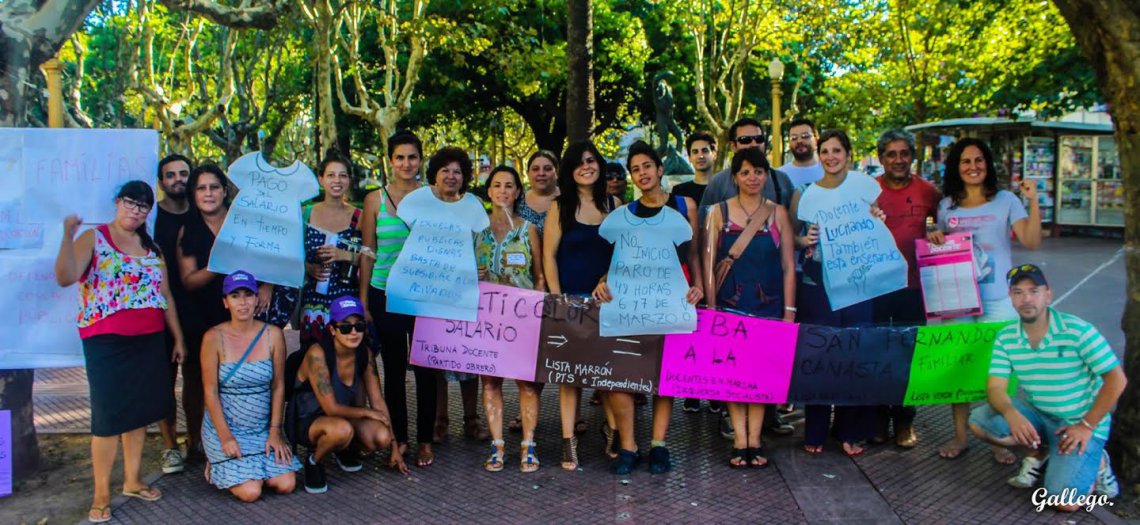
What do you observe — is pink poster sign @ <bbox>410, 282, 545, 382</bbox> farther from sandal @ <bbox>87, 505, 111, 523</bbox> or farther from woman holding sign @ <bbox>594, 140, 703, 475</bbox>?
sandal @ <bbox>87, 505, 111, 523</bbox>

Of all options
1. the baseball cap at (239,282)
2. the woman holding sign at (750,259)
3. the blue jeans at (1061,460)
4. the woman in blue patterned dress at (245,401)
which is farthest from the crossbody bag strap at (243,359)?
the blue jeans at (1061,460)

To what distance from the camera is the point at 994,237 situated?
5.30m

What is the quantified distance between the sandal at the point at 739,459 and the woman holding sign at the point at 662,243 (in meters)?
0.38

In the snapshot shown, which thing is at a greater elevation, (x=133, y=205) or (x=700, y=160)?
(x=700, y=160)

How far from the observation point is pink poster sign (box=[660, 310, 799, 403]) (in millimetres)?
5312

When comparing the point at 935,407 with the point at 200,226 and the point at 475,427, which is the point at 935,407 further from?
the point at 200,226

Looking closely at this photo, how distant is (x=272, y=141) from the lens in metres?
27.3

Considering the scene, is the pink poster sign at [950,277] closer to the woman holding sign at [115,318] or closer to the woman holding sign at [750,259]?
the woman holding sign at [750,259]

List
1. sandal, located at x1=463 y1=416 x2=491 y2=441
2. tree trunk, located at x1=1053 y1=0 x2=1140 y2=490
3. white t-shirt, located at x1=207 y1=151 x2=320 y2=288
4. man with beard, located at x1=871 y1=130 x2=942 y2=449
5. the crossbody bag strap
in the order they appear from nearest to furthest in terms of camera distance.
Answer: tree trunk, located at x1=1053 y1=0 x2=1140 y2=490
the crossbody bag strap
white t-shirt, located at x1=207 y1=151 x2=320 y2=288
man with beard, located at x1=871 y1=130 x2=942 y2=449
sandal, located at x1=463 y1=416 x2=491 y2=441

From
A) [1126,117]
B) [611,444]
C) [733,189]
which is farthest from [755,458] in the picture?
[1126,117]

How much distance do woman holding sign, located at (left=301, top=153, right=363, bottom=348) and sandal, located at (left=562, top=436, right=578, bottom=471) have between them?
1556 mm

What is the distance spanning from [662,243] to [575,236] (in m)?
0.50

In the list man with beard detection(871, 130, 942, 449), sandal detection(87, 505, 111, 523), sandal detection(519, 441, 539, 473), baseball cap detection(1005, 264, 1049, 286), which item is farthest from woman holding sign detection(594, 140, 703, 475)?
sandal detection(87, 505, 111, 523)

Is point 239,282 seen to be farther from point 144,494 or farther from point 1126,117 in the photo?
point 1126,117
